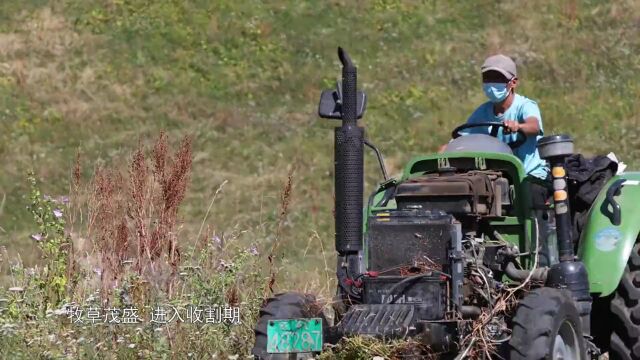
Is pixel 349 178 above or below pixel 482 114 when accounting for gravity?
below

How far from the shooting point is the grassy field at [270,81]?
19.8 m

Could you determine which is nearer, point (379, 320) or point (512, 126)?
point (379, 320)

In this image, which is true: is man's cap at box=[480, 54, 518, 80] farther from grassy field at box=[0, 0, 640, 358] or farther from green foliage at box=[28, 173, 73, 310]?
grassy field at box=[0, 0, 640, 358]

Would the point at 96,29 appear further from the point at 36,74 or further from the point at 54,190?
the point at 54,190

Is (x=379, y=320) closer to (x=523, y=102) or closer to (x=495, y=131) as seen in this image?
(x=495, y=131)

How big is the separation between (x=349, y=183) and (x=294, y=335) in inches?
33.4

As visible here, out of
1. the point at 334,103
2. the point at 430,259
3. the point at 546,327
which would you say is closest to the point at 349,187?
the point at 334,103

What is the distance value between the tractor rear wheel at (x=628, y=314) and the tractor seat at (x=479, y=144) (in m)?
1.02

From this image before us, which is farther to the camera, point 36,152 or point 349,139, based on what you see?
point 36,152

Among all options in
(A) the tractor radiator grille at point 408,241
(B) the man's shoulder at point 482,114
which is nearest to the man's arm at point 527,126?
(B) the man's shoulder at point 482,114

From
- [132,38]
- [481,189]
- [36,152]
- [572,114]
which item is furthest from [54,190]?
[481,189]

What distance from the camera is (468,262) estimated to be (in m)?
6.64

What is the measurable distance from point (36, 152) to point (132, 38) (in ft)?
17.0

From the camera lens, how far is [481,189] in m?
6.94
